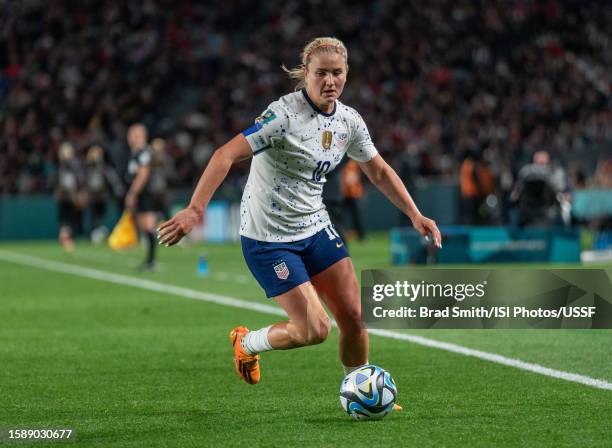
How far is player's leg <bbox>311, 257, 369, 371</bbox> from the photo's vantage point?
7527mm

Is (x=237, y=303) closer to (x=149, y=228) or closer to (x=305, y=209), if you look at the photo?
(x=149, y=228)

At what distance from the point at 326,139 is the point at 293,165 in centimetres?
24

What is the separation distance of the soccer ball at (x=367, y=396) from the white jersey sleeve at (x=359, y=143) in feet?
4.31

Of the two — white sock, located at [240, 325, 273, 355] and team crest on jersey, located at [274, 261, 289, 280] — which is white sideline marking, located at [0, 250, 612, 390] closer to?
white sock, located at [240, 325, 273, 355]

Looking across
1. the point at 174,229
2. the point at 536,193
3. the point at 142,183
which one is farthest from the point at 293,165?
the point at 536,193

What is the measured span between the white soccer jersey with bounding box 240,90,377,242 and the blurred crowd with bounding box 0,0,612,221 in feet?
82.6

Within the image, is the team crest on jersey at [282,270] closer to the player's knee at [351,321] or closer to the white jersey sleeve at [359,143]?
the player's knee at [351,321]

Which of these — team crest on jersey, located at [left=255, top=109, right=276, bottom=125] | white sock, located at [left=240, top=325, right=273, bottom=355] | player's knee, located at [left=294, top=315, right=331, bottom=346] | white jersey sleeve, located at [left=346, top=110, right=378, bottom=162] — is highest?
team crest on jersey, located at [left=255, top=109, right=276, bottom=125]

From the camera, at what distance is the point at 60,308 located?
14.9m

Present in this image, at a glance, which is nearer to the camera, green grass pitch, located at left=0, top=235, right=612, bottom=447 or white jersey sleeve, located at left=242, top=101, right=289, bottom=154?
green grass pitch, located at left=0, top=235, right=612, bottom=447

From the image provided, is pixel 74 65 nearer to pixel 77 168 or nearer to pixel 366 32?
pixel 77 168

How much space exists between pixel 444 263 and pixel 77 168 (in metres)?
13.3

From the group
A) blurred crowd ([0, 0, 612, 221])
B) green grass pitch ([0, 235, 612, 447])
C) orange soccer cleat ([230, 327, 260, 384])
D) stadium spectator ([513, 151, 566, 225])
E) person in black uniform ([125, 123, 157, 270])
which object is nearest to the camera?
green grass pitch ([0, 235, 612, 447])

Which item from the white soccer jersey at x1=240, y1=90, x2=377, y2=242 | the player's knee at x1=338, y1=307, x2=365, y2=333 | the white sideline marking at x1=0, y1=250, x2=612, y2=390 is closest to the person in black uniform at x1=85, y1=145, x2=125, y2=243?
the white sideline marking at x1=0, y1=250, x2=612, y2=390
